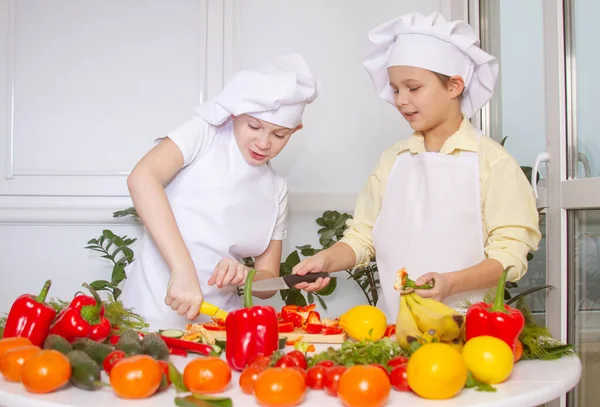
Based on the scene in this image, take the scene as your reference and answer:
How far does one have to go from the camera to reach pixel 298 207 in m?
3.37

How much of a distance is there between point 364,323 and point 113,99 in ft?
7.18

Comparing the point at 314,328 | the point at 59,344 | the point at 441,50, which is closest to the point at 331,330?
the point at 314,328

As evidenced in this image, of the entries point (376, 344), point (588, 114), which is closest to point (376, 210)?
point (588, 114)

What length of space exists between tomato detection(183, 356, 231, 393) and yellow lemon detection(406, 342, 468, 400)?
0.32 metres

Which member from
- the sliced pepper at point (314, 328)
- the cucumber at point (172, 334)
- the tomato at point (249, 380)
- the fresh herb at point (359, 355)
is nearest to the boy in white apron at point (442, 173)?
the sliced pepper at point (314, 328)

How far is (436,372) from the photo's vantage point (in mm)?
1098

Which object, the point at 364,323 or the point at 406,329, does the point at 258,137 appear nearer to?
the point at 364,323

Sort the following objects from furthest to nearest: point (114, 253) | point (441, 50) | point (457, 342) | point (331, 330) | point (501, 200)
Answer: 1. point (114, 253)
2. point (441, 50)
3. point (501, 200)
4. point (331, 330)
5. point (457, 342)

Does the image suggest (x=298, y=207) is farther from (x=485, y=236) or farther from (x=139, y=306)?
(x=485, y=236)

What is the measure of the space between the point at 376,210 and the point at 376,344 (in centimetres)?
108

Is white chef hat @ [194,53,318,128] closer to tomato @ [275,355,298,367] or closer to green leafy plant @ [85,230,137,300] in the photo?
tomato @ [275,355,298,367]

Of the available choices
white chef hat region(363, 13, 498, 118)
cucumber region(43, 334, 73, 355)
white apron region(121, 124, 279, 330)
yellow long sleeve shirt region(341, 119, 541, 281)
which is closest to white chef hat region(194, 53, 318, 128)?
white apron region(121, 124, 279, 330)

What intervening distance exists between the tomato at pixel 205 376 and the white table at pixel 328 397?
0.12ft

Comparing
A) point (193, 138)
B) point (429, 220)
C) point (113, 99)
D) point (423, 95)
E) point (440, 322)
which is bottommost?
point (440, 322)
